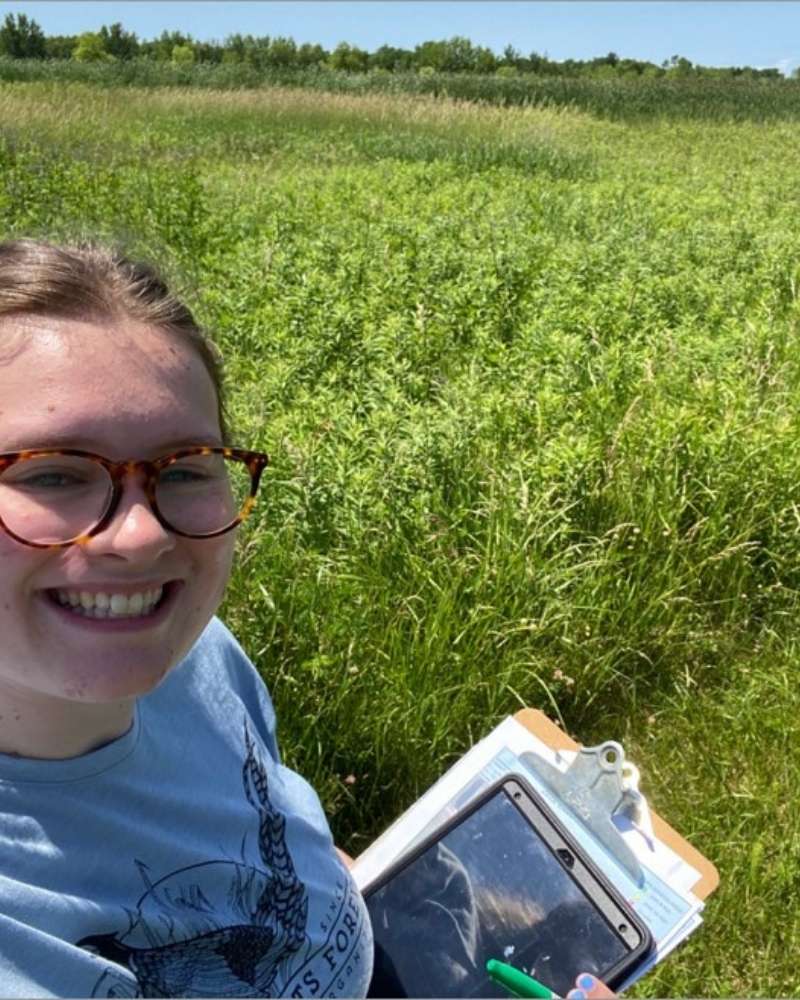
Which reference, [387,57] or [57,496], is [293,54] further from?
[57,496]

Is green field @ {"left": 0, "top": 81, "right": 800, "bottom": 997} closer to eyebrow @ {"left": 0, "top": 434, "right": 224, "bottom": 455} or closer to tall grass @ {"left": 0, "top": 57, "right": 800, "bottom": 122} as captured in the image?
eyebrow @ {"left": 0, "top": 434, "right": 224, "bottom": 455}

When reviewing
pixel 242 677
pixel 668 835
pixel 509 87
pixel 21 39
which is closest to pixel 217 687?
pixel 242 677

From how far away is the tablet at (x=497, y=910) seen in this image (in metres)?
1.56

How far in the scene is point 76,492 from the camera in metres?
0.98

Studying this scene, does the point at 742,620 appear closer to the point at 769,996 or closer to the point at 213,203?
the point at 769,996

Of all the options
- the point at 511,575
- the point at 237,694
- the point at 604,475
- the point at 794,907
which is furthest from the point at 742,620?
the point at 237,694

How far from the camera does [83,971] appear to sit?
99cm

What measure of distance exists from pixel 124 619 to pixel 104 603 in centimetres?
3

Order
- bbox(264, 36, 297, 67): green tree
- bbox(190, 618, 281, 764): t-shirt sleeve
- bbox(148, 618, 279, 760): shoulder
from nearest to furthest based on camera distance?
bbox(148, 618, 279, 760): shoulder → bbox(190, 618, 281, 764): t-shirt sleeve → bbox(264, 36, 297, 67): green tree

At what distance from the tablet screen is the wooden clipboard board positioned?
183mm

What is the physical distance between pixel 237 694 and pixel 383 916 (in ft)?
1.54

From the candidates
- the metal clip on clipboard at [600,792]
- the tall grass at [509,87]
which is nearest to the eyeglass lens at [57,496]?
the metal clip on clipboard at [600,792]

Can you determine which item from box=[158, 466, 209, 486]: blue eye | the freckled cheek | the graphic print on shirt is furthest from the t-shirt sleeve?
box=[158, 466, 209, 486]: blue eye

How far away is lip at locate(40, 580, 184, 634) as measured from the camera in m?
1.00
